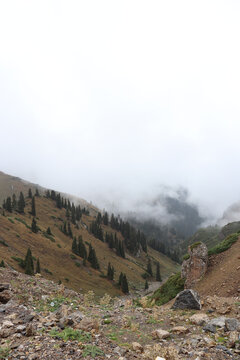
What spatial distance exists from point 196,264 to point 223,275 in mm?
4016

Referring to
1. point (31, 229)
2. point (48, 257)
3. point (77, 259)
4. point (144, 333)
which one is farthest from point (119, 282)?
point (144, 333)

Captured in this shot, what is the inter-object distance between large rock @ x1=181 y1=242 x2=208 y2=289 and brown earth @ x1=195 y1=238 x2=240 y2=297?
0.75 meters

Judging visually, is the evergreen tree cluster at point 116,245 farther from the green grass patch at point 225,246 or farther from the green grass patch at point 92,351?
the green grass patch at point 92,351

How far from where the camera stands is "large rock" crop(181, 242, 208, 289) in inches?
984

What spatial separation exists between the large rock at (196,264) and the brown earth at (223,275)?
75 centimetres

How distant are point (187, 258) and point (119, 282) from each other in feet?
249

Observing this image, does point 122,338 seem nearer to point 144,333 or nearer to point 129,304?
point 144,333

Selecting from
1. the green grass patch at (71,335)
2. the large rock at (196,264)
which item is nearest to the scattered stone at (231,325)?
the green grass patch at (71,335)

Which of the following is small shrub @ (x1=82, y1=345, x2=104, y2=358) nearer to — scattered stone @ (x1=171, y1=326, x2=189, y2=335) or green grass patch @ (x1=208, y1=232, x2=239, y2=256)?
scattered stone @ (x1=171, y1=326, x2=189, y2=335)

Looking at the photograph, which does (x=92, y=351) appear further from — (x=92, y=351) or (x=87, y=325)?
(x=87, y=325)

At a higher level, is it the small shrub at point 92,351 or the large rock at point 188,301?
the small shrub at point 92,351

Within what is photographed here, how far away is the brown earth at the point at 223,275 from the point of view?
19.3 m

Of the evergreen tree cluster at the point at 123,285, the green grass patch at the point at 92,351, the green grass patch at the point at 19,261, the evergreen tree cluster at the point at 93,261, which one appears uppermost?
the green grass patch at the point at 92,351

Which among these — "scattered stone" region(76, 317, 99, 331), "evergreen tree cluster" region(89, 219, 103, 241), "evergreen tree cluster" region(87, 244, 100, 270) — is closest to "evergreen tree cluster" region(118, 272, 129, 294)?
"evergreen tree cluster" region(87, 244, 100, 270)
